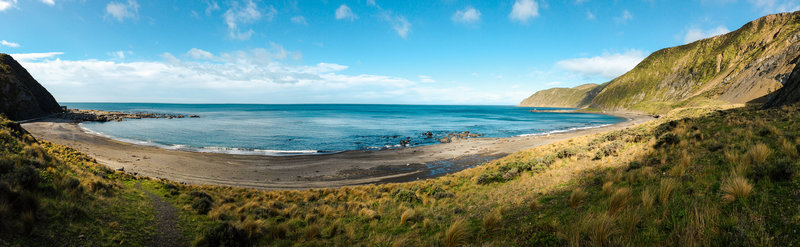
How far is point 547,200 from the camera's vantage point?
8.57m

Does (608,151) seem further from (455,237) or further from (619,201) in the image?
(455,237)

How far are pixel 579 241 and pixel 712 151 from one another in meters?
10.5

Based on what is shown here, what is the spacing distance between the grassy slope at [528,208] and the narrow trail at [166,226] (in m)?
0.31

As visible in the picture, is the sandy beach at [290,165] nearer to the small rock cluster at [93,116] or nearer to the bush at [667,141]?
the bush at [667,141]

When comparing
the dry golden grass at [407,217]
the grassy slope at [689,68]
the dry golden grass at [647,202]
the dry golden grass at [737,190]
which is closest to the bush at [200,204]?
the dry golden grass at [407,217]

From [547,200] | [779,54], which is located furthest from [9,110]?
[779,54]

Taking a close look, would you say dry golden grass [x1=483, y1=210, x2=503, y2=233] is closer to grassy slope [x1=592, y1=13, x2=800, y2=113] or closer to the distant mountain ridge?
the distant mountain ridge

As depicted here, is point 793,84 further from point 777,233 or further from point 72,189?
point 72,189

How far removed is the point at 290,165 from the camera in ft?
91.8

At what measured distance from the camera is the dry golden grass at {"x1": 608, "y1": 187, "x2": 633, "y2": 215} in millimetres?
6051

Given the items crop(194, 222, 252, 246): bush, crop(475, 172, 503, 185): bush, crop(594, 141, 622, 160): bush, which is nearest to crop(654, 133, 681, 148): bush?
crop(594, 141, 622, 160): bush

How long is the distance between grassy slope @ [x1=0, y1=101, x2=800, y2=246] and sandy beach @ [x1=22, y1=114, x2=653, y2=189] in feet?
29.2

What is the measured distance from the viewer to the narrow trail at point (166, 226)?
767cm

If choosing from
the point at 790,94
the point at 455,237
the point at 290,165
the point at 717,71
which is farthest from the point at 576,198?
Result: the point at 717,71
